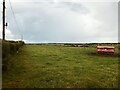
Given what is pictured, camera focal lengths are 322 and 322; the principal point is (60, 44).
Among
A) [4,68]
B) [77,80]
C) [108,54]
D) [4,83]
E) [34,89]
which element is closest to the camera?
[34,89]

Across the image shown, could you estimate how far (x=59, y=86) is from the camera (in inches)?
743

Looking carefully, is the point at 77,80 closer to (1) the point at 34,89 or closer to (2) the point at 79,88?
(2) the point at 79,88

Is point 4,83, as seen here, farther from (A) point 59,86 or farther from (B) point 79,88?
(B) point 79,88

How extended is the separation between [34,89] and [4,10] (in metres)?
29.3

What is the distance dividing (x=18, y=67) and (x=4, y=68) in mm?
3895

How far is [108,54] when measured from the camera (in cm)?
4531

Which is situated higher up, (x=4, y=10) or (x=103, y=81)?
(x=4, y=10)

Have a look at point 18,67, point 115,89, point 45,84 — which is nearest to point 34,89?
point 45,84

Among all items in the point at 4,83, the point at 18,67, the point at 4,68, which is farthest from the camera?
the point at 18,67

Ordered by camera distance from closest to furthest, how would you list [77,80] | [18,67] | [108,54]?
[77,80] → [18,67] → [108,54]

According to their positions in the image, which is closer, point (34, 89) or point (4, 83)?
point (34, 89)

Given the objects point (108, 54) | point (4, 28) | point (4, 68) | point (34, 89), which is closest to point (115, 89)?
point (34, 89)

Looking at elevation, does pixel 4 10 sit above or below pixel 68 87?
above

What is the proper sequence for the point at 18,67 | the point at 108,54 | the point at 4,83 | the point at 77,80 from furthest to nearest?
the point at 108,54, the point at 18,67, the point at 77,80, the point at 4,83
